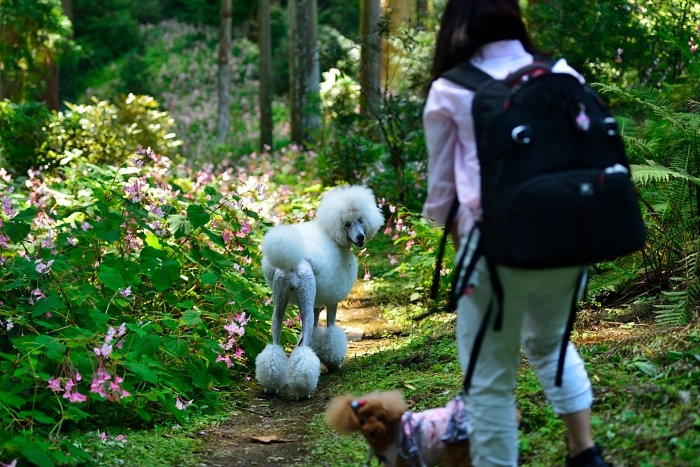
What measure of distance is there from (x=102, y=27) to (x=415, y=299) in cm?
2690

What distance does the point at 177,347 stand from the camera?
209 inches

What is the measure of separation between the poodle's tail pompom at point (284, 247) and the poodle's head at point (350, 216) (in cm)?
45

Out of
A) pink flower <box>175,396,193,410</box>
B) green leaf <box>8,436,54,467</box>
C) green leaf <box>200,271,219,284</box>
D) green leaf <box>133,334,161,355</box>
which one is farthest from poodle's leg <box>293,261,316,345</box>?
green leaf <box>8,436,54,467</box>

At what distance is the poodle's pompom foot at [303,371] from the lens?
5496 millimetres

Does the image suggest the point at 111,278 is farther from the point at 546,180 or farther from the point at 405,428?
the point at 546,180

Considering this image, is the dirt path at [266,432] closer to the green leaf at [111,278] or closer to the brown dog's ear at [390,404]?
Answer: the green leaf at [111,278]

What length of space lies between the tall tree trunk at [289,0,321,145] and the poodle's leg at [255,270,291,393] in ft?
36.6

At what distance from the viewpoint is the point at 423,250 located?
27.4 ft

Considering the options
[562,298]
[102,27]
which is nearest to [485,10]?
[562,298]

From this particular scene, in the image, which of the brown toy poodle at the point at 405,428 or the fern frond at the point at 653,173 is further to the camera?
the fern frond at the point at 653,173

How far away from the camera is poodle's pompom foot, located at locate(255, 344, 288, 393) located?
5641mm

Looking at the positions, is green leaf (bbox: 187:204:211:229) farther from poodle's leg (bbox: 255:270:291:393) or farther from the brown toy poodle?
the brown toy poodle

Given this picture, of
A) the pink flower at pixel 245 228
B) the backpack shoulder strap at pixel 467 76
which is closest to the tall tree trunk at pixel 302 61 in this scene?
the pink flower at pixel 245 228

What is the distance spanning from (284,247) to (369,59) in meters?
7.81
